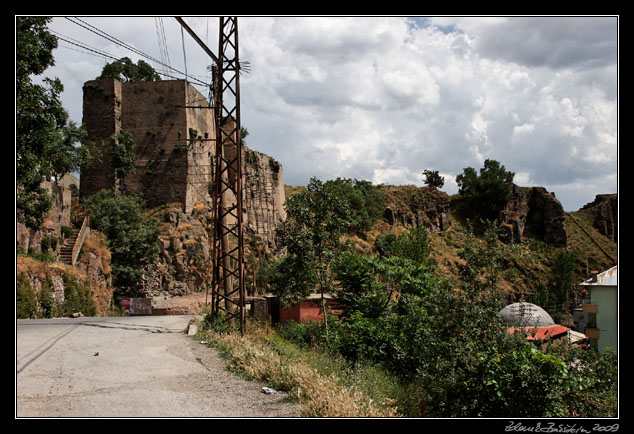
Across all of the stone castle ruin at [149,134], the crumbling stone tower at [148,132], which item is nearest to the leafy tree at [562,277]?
the stone castle ruin at [149,134]

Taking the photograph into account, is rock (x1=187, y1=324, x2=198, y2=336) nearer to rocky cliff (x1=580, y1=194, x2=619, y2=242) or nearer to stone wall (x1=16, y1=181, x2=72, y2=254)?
stone wall (x1=16, y1=181, x2=72, y2=254)

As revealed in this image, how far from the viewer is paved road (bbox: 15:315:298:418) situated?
284 inches

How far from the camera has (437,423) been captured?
6.07 m

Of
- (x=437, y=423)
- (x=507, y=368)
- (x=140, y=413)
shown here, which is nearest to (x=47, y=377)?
(x=140, y=413)

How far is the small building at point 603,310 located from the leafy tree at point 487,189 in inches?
1636

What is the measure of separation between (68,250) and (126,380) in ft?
64.6

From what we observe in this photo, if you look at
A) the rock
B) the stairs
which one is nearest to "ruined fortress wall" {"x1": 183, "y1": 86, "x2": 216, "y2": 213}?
the stairs

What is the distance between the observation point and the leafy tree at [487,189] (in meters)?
71.5

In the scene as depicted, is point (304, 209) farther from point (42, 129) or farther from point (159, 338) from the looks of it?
point (42, 129)

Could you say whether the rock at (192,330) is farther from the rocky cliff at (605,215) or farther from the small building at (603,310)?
the rocky cliff at (605,215)

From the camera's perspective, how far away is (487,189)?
72562 millimetres

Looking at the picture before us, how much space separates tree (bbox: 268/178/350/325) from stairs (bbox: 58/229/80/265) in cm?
1348

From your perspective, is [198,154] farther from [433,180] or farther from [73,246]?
[433,180]

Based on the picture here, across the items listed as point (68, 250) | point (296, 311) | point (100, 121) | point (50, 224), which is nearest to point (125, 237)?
point (68, 250)
